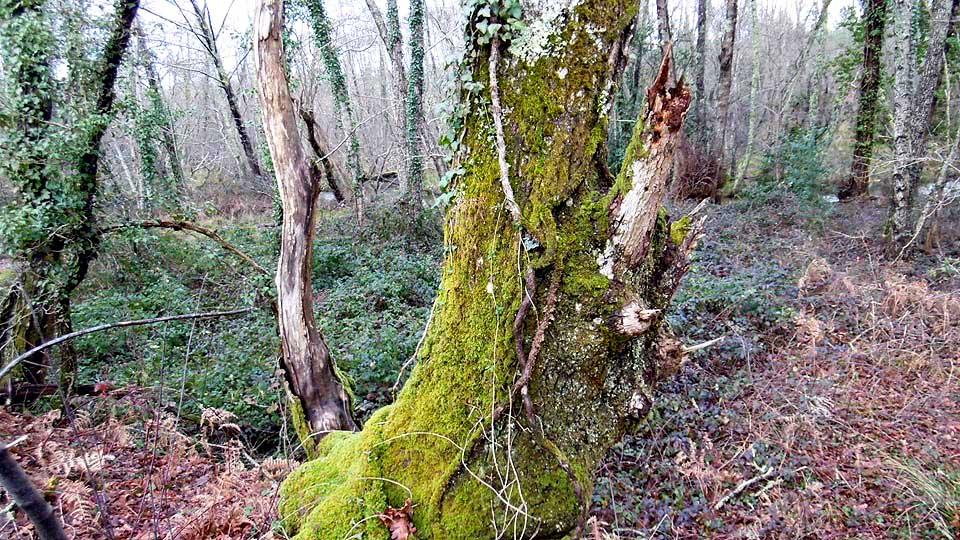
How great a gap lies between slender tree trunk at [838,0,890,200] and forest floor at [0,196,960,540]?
6685 millimetres

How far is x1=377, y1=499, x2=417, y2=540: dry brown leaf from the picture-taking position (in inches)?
71.6

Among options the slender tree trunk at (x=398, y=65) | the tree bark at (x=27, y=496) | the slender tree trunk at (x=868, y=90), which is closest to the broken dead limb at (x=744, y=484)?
the tree bark at (x=27, y=496)

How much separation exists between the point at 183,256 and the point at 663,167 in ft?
33.3

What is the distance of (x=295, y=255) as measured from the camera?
3.33 meters

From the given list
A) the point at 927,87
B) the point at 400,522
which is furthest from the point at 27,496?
the point at 927,87

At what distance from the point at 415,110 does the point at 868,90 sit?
37.8ft

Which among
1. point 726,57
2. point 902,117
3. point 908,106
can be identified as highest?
point 726,57

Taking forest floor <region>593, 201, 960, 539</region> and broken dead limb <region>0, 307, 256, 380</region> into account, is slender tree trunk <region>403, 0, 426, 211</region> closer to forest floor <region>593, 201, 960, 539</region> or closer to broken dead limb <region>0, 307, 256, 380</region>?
forest floor <region>593, 201, 960, 539</region>

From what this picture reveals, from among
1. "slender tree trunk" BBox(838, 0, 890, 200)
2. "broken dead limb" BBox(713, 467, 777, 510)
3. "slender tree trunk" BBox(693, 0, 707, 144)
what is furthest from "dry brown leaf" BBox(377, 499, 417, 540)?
"slender tree trunk" BBox(693, 0, 707, 144)

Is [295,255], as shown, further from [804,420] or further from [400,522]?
[804,420]

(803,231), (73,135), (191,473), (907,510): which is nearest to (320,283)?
(73,135)

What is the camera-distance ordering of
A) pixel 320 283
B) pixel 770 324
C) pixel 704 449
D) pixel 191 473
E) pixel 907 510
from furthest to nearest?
pixel 320 283
pixel 770 324
pixel 704 449
pixel 191 473
pixel 907 510

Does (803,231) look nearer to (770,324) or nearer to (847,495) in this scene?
(770,324)

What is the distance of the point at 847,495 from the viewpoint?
11.7 ft
